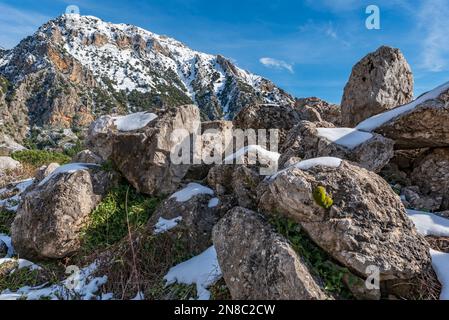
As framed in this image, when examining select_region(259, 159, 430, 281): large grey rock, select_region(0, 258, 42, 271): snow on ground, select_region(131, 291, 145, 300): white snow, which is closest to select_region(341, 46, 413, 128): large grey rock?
select_region(259, 159, 430, 281): large grey rock

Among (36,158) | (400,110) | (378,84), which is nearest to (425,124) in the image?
(400,110)

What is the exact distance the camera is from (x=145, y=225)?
23.7ft

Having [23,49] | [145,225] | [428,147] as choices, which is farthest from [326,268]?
[23,49]

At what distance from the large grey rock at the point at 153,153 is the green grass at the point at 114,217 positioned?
302mm

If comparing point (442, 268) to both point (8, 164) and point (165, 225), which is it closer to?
point (165, 225)

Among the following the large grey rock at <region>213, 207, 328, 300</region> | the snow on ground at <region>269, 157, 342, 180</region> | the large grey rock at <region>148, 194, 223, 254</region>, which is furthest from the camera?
the large grey rock at <region>148, 194, 223, 254</region>

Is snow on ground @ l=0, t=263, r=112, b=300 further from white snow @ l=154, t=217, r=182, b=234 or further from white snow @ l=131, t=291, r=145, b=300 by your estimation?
white snow @ l=154, t=217, r=182, b=234

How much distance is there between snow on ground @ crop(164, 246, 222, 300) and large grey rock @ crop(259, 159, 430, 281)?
1.39 m

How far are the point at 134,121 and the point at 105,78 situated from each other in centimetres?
13698

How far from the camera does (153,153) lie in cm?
792

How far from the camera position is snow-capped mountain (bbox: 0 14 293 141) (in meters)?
91.3

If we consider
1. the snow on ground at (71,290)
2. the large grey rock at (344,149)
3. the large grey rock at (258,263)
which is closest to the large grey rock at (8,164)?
the snow on ground at (71,290)

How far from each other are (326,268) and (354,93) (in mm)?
7445

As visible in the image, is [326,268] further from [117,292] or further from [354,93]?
[354,93]
